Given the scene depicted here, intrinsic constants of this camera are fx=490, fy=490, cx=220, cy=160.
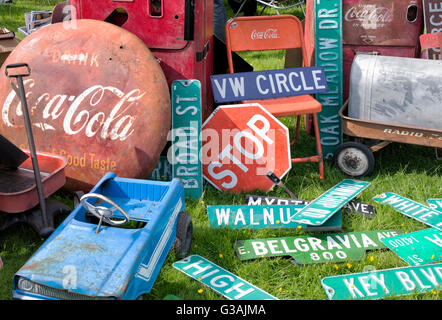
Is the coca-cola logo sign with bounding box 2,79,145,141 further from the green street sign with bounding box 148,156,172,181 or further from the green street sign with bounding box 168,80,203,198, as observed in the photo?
the green street sign with bounding box 148,156,172,181

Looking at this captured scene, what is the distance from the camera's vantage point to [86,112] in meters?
4.04

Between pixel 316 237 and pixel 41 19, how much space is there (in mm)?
5819

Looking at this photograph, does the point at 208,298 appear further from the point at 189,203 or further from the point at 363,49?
the point at 363,49

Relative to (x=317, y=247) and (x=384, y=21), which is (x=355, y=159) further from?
(x=384, y=21)

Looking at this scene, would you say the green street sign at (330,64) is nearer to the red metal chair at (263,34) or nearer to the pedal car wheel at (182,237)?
the red metal chair at (263,34)

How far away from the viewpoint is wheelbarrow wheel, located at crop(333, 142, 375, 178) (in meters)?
4.71

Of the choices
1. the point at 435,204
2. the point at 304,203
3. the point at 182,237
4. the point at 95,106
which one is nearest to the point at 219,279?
the point at 182,237

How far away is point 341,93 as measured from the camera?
207 inches

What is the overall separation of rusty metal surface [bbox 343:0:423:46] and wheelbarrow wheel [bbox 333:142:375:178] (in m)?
1.31

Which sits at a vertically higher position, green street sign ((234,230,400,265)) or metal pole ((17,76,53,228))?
metal pole ((17,76,53,228))

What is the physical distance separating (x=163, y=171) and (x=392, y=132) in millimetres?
2172

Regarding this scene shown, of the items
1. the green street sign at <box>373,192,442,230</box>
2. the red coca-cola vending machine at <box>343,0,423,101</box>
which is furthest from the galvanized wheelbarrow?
the red coca-cola vending machine at <box>343,0,423,101</box>

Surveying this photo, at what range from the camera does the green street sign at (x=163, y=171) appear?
15.1 ft
